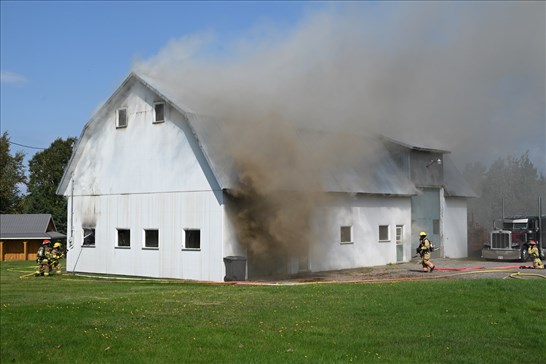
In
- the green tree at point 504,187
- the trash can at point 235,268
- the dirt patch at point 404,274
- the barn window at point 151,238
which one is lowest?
the dirt patch at point 404,274

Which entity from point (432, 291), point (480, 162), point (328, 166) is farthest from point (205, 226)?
point (480, 162)

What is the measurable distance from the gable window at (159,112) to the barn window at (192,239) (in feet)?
16.7

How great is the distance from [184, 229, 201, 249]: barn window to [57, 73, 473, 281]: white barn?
0.15ft

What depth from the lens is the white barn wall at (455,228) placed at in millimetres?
37969

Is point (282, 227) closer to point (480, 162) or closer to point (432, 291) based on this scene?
point (432, 291)

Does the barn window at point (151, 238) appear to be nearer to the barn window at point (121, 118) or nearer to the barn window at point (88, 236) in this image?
the barn window at point (88, 236)

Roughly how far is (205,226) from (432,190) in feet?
54.7

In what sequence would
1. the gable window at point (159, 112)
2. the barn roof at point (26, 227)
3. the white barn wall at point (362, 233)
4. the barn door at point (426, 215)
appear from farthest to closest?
the barn roof at point (26, 227), the barn door at point (426, 215), the white barn wall at point (362, 233), the gable window at point (159, 112)

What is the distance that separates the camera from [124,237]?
29656 millimetres

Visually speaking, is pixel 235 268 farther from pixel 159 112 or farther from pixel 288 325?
pixel 288 325

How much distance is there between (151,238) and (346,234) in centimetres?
918

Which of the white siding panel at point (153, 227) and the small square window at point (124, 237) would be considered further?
the small square window at point (124, 237)

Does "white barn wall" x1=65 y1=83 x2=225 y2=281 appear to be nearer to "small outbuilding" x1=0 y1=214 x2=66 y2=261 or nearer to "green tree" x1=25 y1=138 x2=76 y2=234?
"small outbuilding" x1=0 y1=214 x2=66 y2=261

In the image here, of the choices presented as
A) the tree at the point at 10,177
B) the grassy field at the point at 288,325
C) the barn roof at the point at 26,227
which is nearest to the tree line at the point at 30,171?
the tree at the point at 10,177
